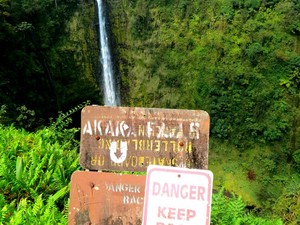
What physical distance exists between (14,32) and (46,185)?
12067 millimetres

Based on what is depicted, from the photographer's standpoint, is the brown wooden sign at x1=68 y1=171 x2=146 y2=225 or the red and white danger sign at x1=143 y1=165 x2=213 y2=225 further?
the brown wooden sign at x1=68 y1=171 x2=146 y2=225

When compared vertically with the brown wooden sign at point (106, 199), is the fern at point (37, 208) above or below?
below

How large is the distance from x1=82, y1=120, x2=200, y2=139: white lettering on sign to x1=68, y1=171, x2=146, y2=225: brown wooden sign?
0.74 ft

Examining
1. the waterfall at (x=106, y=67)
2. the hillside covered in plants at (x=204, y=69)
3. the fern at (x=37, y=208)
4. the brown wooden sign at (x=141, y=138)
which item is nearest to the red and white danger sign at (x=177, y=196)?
the brown wooden sign at (x=141, y=138)

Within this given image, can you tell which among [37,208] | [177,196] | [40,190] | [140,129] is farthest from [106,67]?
[177,196]

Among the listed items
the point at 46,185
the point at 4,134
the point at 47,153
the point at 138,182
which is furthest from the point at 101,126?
the point at 4,134

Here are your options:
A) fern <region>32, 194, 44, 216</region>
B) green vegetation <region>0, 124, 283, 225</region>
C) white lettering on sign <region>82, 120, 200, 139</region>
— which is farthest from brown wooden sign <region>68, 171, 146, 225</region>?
fern <region>32, 194, 44, 216</region>

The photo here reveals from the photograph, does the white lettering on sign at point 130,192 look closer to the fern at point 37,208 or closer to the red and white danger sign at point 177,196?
the red and white danger sign at point 177,196

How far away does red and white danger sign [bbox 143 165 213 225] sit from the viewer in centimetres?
158

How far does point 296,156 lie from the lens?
17.5 m

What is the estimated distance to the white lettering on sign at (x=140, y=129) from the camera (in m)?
2.01

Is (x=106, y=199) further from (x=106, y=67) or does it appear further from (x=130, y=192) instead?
(x=106, y=67)

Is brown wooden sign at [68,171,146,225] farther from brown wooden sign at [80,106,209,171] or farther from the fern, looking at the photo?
the fern

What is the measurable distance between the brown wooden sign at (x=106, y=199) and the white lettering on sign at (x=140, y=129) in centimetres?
23
